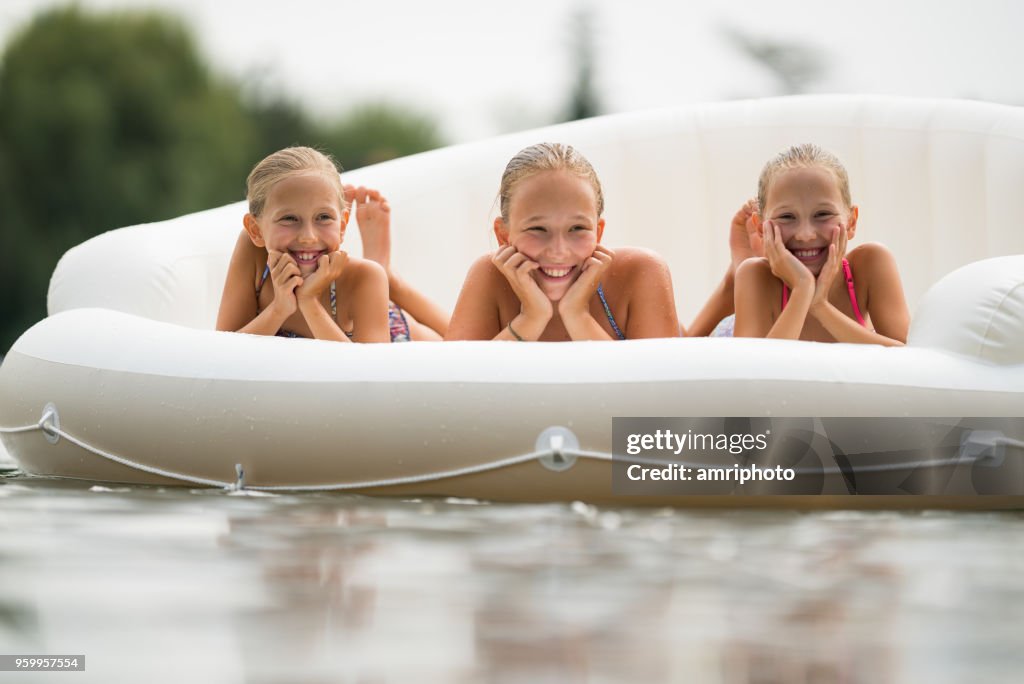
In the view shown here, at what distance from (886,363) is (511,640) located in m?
1.23

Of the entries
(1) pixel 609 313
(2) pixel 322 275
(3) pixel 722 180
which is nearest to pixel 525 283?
(1) pixel 609 313

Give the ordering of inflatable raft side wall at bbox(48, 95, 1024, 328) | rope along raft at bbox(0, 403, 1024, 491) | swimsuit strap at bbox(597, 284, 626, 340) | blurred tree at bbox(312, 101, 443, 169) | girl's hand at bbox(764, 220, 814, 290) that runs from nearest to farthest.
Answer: rope along raft at bbox(0, 403, 1024, 491) < girl's hand at bbox(764, 220, 814, 290) < swimsuit strap at bbox(597, 284, 626, 340) < inflatable raft side wall at bbox(48, 95, 1024, 328) < blurred tree at bbox(312, 101, 443, 169)

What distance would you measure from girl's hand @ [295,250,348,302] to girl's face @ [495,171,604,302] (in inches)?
15.5

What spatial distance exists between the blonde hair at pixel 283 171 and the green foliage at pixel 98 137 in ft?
25.7

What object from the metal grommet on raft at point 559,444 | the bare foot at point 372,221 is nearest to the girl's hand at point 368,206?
the bare foot at point 372,221

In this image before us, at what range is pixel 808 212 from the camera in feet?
9.59

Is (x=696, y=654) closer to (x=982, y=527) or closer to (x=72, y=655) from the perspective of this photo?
(x=72, y=655)

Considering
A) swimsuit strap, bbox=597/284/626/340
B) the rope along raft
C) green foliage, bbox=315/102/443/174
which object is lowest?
the rope along raft

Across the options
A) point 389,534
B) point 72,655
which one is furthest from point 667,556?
point 72,655

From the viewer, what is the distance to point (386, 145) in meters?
16.2

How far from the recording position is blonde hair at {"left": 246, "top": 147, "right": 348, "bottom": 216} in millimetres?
3115

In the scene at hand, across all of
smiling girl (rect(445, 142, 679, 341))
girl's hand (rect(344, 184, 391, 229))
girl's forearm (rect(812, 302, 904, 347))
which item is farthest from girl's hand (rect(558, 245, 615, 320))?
girl's hand (rect(344, 184, 391, 229))

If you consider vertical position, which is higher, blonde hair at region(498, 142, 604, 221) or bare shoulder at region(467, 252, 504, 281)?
blonde hair at region(498, 142, 604, 221)

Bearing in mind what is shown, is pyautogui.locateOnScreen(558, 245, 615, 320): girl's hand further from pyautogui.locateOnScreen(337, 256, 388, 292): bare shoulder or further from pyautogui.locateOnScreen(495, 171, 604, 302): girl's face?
pyautogui.locateOnScreen(337, 256, 388, 292): bare shoulder
